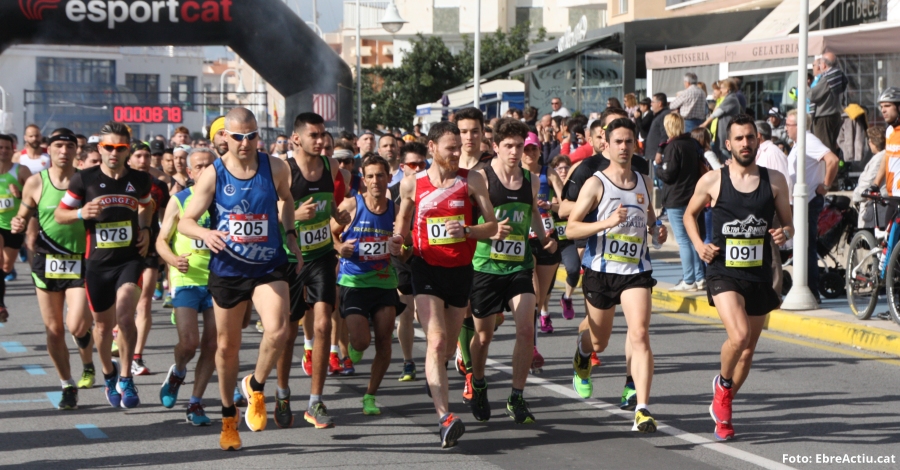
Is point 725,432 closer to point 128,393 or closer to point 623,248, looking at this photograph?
point 623,248

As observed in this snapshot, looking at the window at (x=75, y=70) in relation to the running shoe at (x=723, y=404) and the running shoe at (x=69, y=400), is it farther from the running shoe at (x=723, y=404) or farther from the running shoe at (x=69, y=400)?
the running shoe at (x=723, y=404)

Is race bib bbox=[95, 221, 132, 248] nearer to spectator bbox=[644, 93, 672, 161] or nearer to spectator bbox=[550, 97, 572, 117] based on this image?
spectator bbox=[644, 93, 672, 161]

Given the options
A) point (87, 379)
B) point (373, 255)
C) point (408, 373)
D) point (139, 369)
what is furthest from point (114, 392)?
point (408, 373)

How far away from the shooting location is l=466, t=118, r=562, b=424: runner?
761 cm

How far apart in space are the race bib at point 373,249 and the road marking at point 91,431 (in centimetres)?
212

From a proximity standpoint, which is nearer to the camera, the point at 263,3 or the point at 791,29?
the point at 263,3

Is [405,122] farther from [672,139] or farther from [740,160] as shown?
[740,160]

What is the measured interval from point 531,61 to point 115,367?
2701 cm

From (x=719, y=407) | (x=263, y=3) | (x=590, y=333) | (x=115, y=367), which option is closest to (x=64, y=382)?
(x=115, y=367)

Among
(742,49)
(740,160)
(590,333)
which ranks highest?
(742,49)

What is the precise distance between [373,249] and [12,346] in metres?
4.90

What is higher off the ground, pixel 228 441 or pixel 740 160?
pixel 740 160

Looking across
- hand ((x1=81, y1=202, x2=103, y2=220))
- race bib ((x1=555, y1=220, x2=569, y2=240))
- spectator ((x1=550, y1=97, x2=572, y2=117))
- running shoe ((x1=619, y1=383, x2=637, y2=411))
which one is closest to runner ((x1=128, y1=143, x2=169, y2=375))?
hand ((x1=81, y1=202, x2=103, y2=220))

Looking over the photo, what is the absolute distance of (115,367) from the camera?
8648 millimetres
